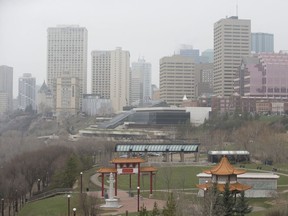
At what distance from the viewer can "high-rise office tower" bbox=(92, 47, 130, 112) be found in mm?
68688

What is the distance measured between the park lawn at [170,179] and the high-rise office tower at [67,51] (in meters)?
49.4

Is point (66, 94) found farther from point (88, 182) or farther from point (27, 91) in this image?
point (88, 182)

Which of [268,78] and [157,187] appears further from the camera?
[268,78]

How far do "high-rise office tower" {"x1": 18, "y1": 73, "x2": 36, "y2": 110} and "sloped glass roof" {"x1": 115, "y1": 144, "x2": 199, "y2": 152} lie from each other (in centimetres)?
4318

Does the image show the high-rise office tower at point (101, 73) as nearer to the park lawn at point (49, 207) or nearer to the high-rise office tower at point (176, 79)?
the high-rise office tower at point (176, 79)

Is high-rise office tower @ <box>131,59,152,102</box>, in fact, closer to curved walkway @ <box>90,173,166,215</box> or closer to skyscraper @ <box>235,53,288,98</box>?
skyscraper @ <box>235,53,288,98</box>

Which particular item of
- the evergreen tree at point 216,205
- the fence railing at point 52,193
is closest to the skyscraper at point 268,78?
the fence railing at point 52,193

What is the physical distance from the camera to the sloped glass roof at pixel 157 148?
2377 centimetres

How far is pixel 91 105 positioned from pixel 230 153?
38197 mm

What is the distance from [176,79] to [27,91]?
63.3ft

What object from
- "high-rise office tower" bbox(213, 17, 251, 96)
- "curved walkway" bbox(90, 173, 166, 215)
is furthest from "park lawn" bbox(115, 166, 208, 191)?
"high-rise office tower" bbox(213, 17, 251, 96)

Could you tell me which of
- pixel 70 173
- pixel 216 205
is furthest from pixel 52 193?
pixel 216 205

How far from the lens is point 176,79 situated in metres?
63.9

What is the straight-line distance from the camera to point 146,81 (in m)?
97.4
